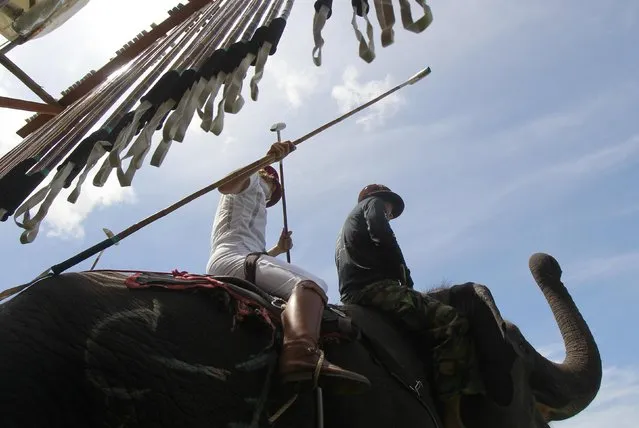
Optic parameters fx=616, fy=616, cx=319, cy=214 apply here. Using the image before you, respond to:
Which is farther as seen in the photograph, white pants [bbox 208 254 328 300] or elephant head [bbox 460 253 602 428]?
elephant head [bbox 460 253 602 428]

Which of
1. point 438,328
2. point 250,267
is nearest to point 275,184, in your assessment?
point 250,267

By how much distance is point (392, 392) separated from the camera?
3.38 m

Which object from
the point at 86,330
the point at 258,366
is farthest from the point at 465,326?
the point at 86,330

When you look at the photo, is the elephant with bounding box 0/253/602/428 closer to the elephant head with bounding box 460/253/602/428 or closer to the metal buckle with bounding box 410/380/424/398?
the metal buckle with bounding box 410/380/424/398

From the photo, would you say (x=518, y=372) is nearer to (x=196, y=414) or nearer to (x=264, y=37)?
(x=196, y=414)

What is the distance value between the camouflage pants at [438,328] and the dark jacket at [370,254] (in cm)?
19

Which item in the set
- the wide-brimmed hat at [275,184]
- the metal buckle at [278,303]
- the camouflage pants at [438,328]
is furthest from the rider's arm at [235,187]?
the camouflage pants at [438,328]

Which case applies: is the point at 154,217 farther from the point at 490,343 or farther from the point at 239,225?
the point at 490,343

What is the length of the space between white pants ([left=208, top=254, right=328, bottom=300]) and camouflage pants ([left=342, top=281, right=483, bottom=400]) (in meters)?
0.68

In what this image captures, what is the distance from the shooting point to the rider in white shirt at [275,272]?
270 centimetres

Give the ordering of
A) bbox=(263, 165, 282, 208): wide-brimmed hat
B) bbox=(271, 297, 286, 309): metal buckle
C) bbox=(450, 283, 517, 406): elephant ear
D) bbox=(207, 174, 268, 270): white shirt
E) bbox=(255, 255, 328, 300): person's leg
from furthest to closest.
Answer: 1. bbox=(263, 165, 282, 208): wide-brimmed hat
2. bbox=(450, 283, 517, 406): elephant ear
3. bbox=(207, 174, 268, 270): white shirt
4. bbox=(255, 255, 328, 300): person's leg
5. bbox=(271, 297, 286, 309): metal buckle

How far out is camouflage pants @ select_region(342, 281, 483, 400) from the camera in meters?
3.96

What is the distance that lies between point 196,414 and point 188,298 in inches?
21.5

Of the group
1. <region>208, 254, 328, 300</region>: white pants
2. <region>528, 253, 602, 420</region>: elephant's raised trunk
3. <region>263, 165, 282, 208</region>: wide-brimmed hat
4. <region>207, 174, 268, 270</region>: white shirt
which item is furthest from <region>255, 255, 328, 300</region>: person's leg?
<region>528, 253, 602, 420</region>: elephant's raised trunk
